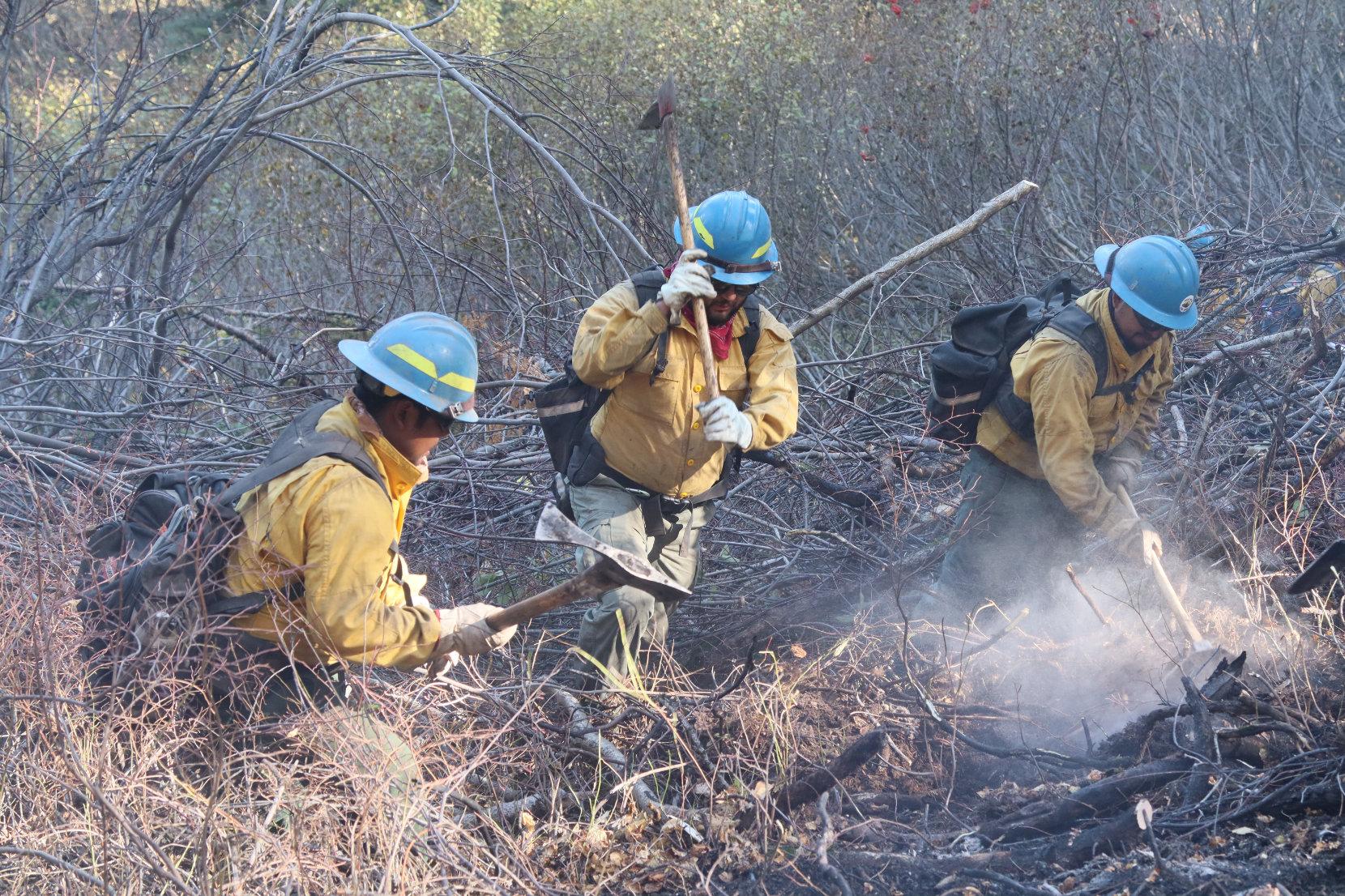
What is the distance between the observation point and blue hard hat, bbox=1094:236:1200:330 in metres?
4.40

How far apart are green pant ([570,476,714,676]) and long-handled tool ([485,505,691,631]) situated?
39.0 inches

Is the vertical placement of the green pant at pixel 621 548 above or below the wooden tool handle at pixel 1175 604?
above

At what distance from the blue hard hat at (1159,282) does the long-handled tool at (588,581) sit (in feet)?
8.01

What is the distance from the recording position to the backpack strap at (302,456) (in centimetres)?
281

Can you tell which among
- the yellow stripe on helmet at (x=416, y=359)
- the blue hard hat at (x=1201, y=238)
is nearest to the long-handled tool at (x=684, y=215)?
the yellow stripe on helmet at (x=416, y=359)

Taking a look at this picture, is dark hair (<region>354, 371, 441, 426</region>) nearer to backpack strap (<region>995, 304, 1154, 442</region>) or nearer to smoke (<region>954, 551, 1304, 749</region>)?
smoke (<region>954, 551, 1304, 749</region>)

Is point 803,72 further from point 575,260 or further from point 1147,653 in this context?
point 1147,653

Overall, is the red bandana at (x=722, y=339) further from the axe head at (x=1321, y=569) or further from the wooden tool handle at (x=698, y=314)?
the axe head at (x=1321, y=569)

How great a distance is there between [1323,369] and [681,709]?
408 cm

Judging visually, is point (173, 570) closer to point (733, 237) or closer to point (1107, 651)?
point (733, 237)

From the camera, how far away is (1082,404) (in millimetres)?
4438

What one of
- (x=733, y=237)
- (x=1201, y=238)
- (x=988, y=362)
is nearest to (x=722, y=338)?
(x=733, y=237)

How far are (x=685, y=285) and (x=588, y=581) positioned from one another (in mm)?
1381

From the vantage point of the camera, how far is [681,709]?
3.76 m
